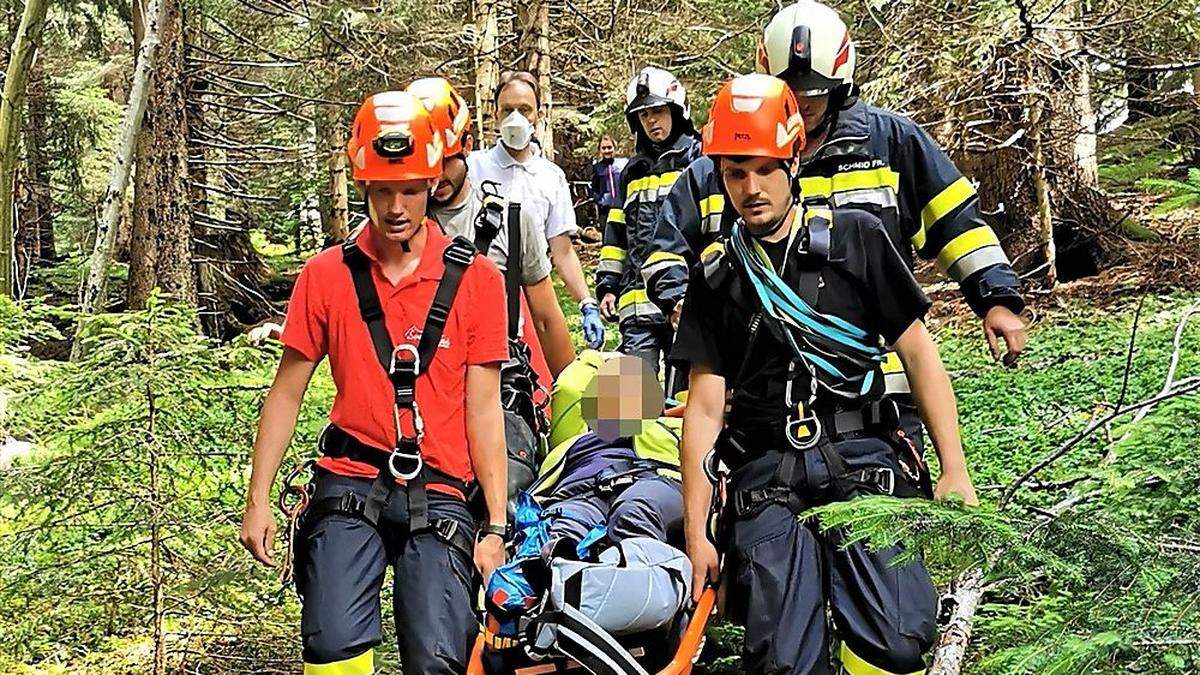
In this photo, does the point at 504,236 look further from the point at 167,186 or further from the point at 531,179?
the point at 167,186

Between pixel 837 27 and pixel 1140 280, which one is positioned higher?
pixel 837 27

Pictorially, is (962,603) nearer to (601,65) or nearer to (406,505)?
(406,505)

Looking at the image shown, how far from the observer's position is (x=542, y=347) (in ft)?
18.7

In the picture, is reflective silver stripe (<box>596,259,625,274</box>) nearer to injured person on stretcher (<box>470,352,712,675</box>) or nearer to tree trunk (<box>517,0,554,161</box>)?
injured person on stretcher (<box>470,352,712,675</box>)

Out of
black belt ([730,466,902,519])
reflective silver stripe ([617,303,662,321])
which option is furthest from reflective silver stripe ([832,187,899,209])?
reflective silver stripe ([617,303,662,321])

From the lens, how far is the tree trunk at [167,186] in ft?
42.4

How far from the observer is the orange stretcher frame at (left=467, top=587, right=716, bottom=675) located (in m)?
3.71

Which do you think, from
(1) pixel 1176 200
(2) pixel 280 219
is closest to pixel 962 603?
(1) pixel 1176 200

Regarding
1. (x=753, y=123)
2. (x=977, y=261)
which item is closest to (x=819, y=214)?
(x=753, y=123)

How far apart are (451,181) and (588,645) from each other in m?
2.29

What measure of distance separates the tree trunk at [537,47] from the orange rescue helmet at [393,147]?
1060cm

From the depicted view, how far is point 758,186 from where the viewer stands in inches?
141

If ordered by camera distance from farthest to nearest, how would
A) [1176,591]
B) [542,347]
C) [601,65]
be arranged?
1. [601,65]
2. [542,347]
3. [1176,591]

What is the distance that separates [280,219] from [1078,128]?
66.8 ft
